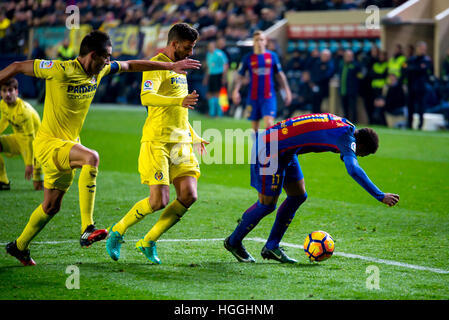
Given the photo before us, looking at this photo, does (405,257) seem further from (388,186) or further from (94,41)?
(388,186)

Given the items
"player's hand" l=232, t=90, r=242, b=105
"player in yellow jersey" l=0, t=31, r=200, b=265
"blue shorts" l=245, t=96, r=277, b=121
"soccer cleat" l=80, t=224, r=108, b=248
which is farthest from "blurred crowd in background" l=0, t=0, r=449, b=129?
"soccer cleat" l=80, t=224, r=108, b=248

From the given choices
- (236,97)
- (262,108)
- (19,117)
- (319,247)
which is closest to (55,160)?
(319,247)

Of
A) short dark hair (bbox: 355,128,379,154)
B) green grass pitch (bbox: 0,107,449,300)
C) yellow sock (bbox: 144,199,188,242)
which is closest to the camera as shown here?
green grass pitch (bbox: 0,107,449,300)

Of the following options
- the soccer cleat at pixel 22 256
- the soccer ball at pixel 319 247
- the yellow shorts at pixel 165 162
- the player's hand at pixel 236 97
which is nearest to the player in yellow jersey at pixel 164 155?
the yellow shorts at pixel 165 162

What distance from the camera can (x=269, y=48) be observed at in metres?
19.8

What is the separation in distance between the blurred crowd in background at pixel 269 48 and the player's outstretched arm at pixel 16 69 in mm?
13744

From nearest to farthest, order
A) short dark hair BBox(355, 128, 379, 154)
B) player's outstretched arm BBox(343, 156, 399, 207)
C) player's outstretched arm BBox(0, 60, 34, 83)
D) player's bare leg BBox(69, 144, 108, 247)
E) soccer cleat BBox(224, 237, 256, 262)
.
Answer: player's outstretched arm BBox(343, 156, 399, 207), player's outstretched arm BBox(0, 60, 34, 83), short dark hair BBox(355, 128, 379, 154), player's bare leg BBox(69, 144, 108, 247), soccer cleat BBox(224, 237, 256, 262)

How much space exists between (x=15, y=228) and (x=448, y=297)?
4733mm

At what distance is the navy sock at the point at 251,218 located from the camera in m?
6.34

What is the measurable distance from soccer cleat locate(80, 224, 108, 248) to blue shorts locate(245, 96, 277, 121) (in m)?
8.58

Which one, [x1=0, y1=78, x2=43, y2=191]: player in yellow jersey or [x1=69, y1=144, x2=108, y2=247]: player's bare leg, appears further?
[x1=0, y1=78, x2=43, y2=191]: player in yellow jersey

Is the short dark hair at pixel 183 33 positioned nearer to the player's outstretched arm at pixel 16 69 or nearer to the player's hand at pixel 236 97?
the player's outstretched arm at pixel 16 69

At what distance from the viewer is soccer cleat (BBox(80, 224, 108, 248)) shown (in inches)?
233

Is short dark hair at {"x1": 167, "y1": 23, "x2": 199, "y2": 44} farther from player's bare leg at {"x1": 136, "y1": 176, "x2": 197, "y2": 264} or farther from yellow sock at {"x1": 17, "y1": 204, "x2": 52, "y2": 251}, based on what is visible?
yellow sock at {"x1": 17, "y1": 204, "x2": 52, "y2": 251}
